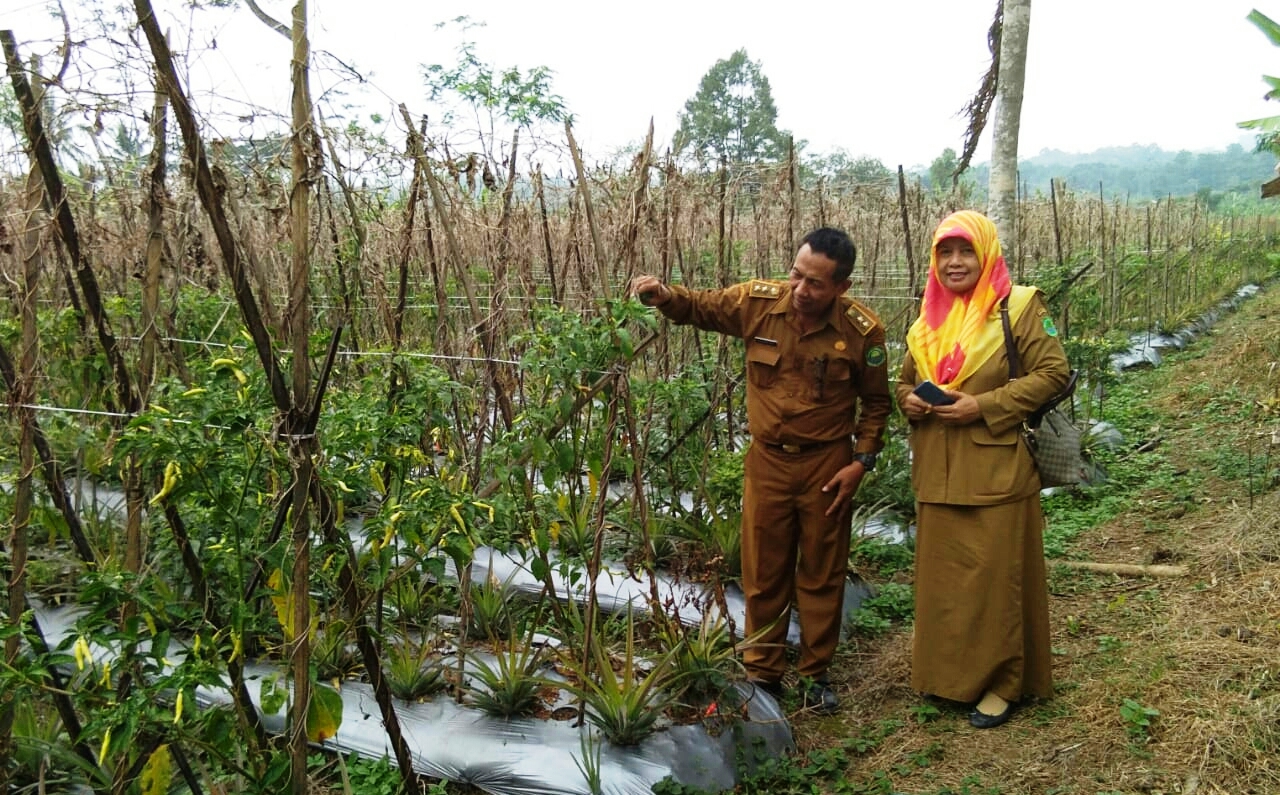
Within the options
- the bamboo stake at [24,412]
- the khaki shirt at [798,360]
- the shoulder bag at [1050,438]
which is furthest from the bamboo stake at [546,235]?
the bamboo stake at [24,412]

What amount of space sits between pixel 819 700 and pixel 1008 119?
132 inches

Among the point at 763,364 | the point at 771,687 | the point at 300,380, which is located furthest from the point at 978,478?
the point at 300,380

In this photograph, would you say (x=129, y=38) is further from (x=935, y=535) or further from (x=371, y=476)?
(x=935, y=535)

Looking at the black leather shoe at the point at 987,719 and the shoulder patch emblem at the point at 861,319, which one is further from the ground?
the shoulder patch emblem at the point at 861,319

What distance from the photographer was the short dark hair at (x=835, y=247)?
8.80ft

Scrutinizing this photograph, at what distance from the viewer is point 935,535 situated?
112 inches

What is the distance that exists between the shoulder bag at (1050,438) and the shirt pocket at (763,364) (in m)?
0.72

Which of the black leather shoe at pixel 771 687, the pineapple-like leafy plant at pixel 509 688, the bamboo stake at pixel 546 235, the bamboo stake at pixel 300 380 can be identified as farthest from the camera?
the bamboo stake at pixel 546 235

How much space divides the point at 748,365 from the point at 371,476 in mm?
1340

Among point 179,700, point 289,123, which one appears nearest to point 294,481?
point 179,700

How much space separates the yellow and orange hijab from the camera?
2697 millimetres

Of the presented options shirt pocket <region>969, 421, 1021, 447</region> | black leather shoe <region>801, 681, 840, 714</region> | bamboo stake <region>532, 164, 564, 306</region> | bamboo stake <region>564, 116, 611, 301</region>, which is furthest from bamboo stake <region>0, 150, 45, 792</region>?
bamboo stake <region>532, 164, 564, 306</region>

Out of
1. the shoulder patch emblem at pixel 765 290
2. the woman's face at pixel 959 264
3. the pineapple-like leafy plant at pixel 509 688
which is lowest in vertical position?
the pineapple-like leafy plant at pixel 509 688

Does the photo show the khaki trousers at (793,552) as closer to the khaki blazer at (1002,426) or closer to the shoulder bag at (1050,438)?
the khaki blazer at (1002,426)
